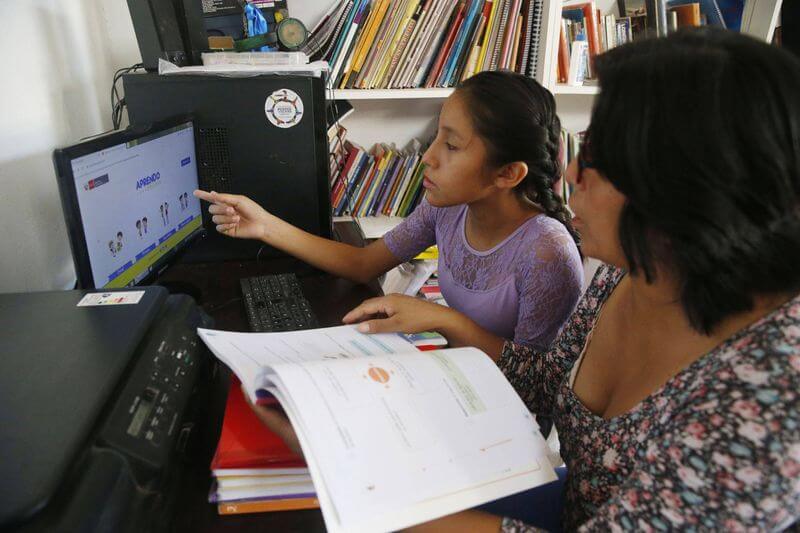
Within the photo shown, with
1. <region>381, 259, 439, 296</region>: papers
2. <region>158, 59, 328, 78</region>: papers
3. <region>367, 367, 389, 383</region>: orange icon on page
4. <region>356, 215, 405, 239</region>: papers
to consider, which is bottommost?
<region>381, 259, 439, 296</region>: papers

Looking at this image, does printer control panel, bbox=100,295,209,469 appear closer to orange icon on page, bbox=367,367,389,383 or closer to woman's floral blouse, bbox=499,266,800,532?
orange icon on page, bbox=367,367,389,383

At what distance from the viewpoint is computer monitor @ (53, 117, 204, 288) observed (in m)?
0.82

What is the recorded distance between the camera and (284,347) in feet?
2.56

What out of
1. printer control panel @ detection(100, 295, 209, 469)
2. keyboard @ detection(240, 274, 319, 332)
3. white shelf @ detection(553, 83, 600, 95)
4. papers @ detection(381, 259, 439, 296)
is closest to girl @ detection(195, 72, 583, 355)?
keyboard @ detection(240, 274, 319, 332)

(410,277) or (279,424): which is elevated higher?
(279,424)

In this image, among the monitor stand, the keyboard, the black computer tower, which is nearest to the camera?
the keyboard

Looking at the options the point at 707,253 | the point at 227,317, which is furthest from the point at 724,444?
the point at 227,317

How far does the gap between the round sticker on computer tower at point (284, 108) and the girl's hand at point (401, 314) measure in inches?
23.2

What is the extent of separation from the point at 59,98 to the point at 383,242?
79 centimetres

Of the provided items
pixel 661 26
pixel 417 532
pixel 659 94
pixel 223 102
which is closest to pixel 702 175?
pixel 659 94

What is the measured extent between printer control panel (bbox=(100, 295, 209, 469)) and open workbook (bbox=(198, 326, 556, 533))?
36 millimetres

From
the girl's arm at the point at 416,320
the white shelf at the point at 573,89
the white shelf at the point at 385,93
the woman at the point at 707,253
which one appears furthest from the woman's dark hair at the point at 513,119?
the white shelf at the point at 573,89

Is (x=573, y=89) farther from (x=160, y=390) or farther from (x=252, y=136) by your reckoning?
(x=160, y=390)

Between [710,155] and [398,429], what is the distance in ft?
1.32
